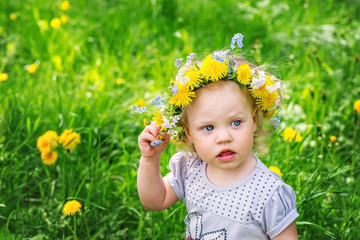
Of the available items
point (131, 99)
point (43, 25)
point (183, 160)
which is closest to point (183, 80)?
point (183, 160)

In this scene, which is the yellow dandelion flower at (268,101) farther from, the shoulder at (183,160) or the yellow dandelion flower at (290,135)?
the yellow dandelion flower at (290,135)

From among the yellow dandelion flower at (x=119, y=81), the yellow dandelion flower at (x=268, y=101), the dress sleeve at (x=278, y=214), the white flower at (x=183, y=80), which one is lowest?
the dress sleeve at (x=278, y=214)

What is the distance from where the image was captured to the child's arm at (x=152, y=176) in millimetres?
1736

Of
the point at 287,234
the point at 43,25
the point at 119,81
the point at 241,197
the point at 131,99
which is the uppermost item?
the point at 43,25

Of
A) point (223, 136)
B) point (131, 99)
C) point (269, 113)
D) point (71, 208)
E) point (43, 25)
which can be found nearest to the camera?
point (223, 136)

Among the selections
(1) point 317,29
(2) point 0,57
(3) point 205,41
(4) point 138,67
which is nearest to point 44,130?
(4) point 138,67

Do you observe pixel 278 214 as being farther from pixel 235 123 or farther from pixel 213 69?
pixel 213 69

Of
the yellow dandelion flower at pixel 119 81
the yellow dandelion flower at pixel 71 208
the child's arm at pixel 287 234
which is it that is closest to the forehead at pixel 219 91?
the child's arm at pixel 287 234

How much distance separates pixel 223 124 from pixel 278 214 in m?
0.32

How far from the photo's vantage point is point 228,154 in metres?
1.59

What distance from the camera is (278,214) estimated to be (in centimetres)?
158

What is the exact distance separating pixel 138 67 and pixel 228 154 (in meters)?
1.88

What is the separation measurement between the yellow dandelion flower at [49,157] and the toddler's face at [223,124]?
36.9 inches

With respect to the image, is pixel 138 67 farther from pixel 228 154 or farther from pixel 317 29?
pixel 228 154
